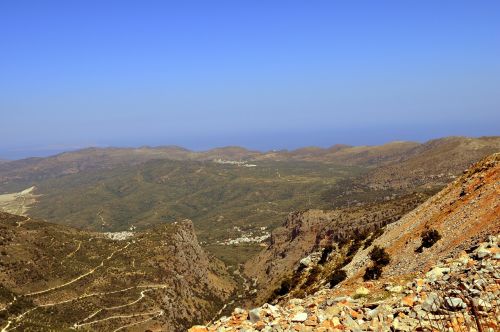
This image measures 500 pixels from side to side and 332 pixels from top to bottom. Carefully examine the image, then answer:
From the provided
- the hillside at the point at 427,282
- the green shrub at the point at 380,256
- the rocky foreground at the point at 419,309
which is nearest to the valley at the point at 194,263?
the hillside at the point at 427,282

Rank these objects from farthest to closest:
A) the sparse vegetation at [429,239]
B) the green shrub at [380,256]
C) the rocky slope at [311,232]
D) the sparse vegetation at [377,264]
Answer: the rocky slope at [311,232] < the green shrub at [380,256] < the sparse vegetation at [377,264] < the sparse vegetation at [429,239]

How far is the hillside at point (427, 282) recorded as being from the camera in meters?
14.1

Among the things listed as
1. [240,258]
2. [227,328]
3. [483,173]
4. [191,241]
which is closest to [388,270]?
[483,173]

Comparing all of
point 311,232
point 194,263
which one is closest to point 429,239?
point 311,232

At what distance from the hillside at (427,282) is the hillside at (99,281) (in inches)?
1814

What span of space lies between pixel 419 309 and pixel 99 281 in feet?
242

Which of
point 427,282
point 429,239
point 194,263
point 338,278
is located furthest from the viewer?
point 194,263

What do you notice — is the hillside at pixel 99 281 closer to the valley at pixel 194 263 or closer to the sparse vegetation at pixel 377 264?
the valley at pixel 194 263

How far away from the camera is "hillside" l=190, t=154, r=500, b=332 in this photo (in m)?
14.1

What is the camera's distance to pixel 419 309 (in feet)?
48.5

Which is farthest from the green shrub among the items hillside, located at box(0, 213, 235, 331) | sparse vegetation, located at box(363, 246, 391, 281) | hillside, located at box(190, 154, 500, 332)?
hillside, located at box(0, 213, 235, 331)

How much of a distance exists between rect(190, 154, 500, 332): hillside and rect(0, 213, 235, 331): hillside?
46.1m

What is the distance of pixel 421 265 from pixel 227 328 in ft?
44.1

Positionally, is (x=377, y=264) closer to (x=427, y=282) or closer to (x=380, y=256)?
(x=380, y=256)
